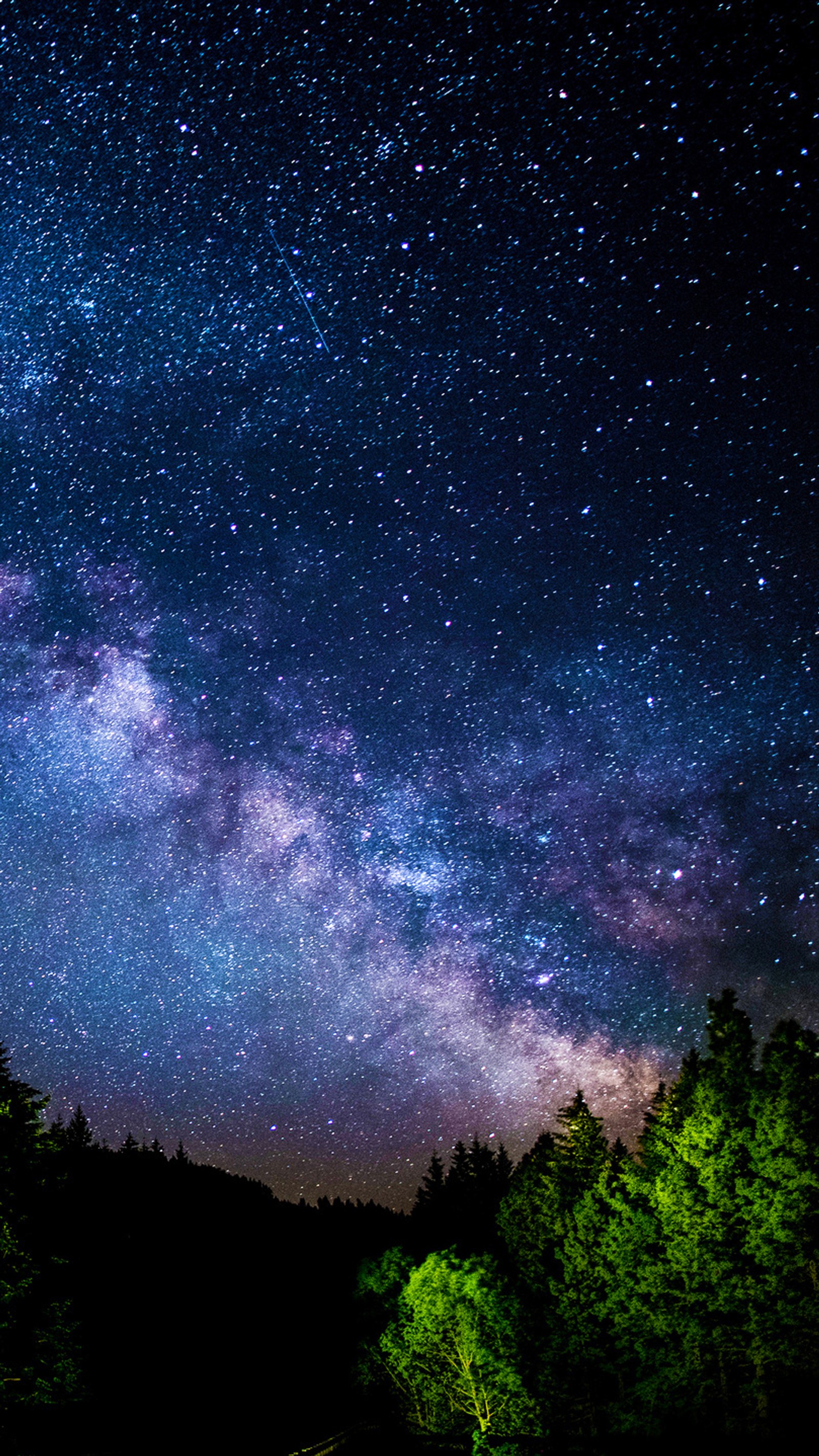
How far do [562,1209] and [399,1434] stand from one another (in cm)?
889

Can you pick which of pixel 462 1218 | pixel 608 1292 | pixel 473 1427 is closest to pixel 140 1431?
pixel 462 1218

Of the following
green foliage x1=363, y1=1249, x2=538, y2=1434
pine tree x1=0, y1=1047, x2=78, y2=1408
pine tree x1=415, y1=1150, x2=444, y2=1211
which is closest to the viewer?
pine tree x1=0, y1=1047, x2=78, y2=1408

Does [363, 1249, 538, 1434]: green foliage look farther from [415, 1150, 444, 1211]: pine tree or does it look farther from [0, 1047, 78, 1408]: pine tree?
[415, 1150, 444, 1211]: pine tree

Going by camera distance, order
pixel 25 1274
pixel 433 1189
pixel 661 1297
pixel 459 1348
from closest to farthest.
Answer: pixel 25 1274, pixel 661 1297, pixel 459 1348, pixel 433 1189

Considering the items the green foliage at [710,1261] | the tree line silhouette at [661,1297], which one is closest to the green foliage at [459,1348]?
the tree line silhouette at [661,1297]

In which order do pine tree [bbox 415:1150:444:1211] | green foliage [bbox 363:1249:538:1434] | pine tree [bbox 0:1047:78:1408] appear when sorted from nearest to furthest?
pine tree [bbox 0:1047:78:1408]
green foliage [bbox 363:1249:538:1434]
pine tree [bbox 415:1150:444:1211]

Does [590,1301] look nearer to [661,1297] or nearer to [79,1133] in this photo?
[661,1297]

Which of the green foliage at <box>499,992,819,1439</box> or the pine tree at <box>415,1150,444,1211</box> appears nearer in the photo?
the green foliage at <box>499,992,819,1439</box>

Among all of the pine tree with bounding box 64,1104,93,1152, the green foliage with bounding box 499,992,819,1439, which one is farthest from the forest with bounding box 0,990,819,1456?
the pine tree with bounding box 64,1104,93,1152

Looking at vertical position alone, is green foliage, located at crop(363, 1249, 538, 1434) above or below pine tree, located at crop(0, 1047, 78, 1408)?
below

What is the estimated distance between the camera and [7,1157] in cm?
1900

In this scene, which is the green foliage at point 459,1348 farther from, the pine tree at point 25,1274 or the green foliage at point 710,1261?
the pine tree at point 25,1274

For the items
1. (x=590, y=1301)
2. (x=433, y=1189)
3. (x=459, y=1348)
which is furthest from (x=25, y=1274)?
(x=433, y=1189)

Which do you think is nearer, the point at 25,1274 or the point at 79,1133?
the point at 25,1274
